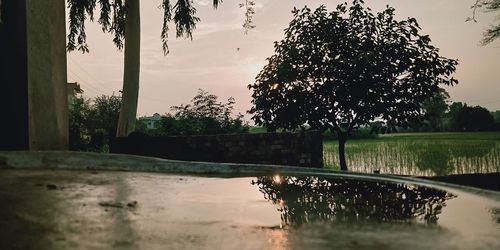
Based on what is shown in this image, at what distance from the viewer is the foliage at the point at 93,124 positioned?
51.9 ft

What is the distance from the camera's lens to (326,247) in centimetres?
150

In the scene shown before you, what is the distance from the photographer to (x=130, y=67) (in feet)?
35.7

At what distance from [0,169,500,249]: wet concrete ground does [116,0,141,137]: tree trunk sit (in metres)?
7.88

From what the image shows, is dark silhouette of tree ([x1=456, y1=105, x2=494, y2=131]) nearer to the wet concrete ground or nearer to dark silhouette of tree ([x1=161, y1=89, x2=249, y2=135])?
dark silhouette of tree ([x1=161, y1=89, x2=249, y2=135])

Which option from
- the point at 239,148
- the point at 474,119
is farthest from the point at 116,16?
the point at 474,119

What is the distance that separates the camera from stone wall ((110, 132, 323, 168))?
7699 millimetres

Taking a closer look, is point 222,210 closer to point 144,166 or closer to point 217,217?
point 217,217

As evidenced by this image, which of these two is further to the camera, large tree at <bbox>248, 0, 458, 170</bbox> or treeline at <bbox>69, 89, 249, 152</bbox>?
treeline at <bbox>69, 89, 249, 152</bbox>

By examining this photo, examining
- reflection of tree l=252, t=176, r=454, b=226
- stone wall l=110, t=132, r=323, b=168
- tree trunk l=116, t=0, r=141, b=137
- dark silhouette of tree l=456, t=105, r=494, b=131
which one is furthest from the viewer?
dark silhouette of tree l=456, t=105, r=494, b=131

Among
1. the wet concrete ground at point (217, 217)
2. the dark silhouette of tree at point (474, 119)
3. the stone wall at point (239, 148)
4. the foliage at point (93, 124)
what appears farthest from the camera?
the dark silhouette of tree at point (474, 119)

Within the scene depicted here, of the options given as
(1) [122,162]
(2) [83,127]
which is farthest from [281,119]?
(2) [83,127]

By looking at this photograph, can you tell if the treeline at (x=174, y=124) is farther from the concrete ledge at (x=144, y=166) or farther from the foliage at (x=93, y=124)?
the concrete ledge at (x=144, y=166)

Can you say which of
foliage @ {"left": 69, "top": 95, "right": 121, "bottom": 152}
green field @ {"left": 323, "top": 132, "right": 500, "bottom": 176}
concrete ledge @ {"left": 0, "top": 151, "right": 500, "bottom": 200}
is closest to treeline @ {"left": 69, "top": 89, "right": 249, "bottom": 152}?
foliage @ {"left": 69, "top": 95, "right": 121, "bottom": 152}

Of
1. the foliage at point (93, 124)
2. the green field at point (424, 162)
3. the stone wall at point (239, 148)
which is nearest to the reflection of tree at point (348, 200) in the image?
the stone wall at point (239, 148)
